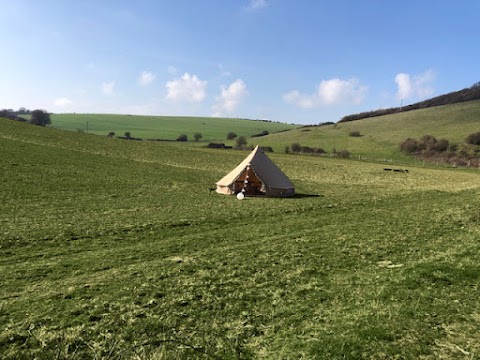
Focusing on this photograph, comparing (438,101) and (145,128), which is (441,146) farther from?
(145,128)

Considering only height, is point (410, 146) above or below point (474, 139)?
below

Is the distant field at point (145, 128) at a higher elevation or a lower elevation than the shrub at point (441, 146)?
higher

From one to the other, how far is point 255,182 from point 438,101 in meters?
116

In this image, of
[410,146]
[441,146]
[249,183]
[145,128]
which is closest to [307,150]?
[410,146]

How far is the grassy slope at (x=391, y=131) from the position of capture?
8069 cm

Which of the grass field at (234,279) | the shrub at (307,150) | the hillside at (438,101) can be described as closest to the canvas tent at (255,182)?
the grass field at (234,279)

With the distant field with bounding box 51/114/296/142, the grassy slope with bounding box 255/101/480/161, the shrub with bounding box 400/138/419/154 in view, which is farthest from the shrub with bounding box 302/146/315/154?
the distant field with bounding box 51/114/296/142

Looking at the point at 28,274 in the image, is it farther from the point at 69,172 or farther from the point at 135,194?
the point at 69,172

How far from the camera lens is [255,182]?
28.8 m

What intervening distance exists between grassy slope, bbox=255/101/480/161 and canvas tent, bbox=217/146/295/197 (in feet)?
167

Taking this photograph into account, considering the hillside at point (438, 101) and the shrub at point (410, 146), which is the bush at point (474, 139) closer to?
the shrub at point (410, 146)

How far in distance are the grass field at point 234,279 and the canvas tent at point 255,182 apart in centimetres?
549

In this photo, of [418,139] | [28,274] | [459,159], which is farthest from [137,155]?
[418,139]

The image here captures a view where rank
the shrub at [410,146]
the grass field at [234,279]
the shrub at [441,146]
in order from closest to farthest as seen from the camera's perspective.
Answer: the grass field at [234,279], the shrub at [441,146], the shrub at [410,146]
